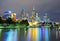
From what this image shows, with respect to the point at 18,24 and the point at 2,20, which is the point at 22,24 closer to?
the point at 18,24

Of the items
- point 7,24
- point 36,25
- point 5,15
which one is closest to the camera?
point 7,24

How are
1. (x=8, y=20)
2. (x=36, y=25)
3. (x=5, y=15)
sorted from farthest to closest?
1. (x=36, y=25)
2. (x=5, y=15)
3. (x=8, y=20)

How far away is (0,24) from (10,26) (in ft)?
16.1

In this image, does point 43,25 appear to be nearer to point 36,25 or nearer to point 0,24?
point 36,25

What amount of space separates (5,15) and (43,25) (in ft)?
119

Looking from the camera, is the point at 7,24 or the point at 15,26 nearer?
the point at 7,24

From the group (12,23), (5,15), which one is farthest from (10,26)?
(5,15)

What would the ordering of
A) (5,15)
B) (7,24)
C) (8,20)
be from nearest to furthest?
1. (7,24)
2. (8,20)
3. (5,15)

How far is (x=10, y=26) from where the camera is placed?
8969 cm

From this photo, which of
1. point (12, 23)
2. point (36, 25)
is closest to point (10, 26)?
point (12, 23)

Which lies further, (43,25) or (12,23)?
(43,25)

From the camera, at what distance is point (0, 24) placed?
286 feet

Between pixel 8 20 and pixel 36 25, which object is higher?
pixel 8 20

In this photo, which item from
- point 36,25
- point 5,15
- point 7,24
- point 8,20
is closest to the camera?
point 7,24
